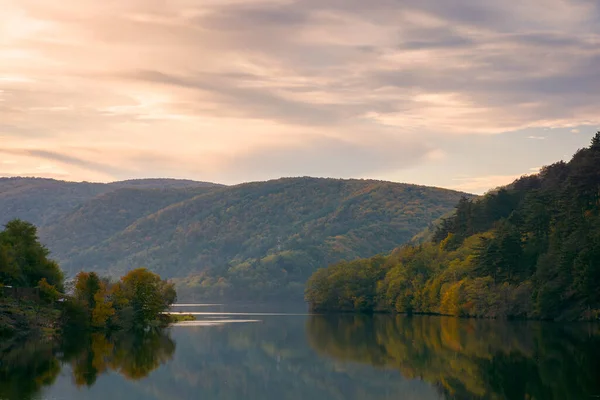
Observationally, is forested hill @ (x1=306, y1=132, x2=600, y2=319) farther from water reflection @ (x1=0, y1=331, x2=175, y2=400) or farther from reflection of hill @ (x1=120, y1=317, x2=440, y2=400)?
water reflection @ (x1=0, y1=331, x2=175, y2=400)

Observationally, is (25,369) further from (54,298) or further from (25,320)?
(54,298)

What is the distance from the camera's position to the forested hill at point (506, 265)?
10600 cm

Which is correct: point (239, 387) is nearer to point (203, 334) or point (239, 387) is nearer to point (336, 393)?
point (336, 393)

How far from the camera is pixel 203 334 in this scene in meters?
96.1

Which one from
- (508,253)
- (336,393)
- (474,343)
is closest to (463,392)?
(336,393)

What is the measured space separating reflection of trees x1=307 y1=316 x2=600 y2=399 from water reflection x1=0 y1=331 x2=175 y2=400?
14950 mm

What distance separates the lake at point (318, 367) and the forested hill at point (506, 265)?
1791 centimetres

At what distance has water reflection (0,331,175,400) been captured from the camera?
47.6m

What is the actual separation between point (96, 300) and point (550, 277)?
5590 cm

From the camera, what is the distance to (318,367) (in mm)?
59844

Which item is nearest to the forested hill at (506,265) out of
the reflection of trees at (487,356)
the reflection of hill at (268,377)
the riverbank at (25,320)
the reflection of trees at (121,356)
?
the reflection of trees at (487,356)

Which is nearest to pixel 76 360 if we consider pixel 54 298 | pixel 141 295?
pixel 54 298

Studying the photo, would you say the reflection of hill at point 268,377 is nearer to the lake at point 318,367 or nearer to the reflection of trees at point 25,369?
the lake at point 318,367

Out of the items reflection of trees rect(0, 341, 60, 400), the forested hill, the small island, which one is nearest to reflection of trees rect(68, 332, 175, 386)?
reflection of trees rect(0, 341, 60, 400)
